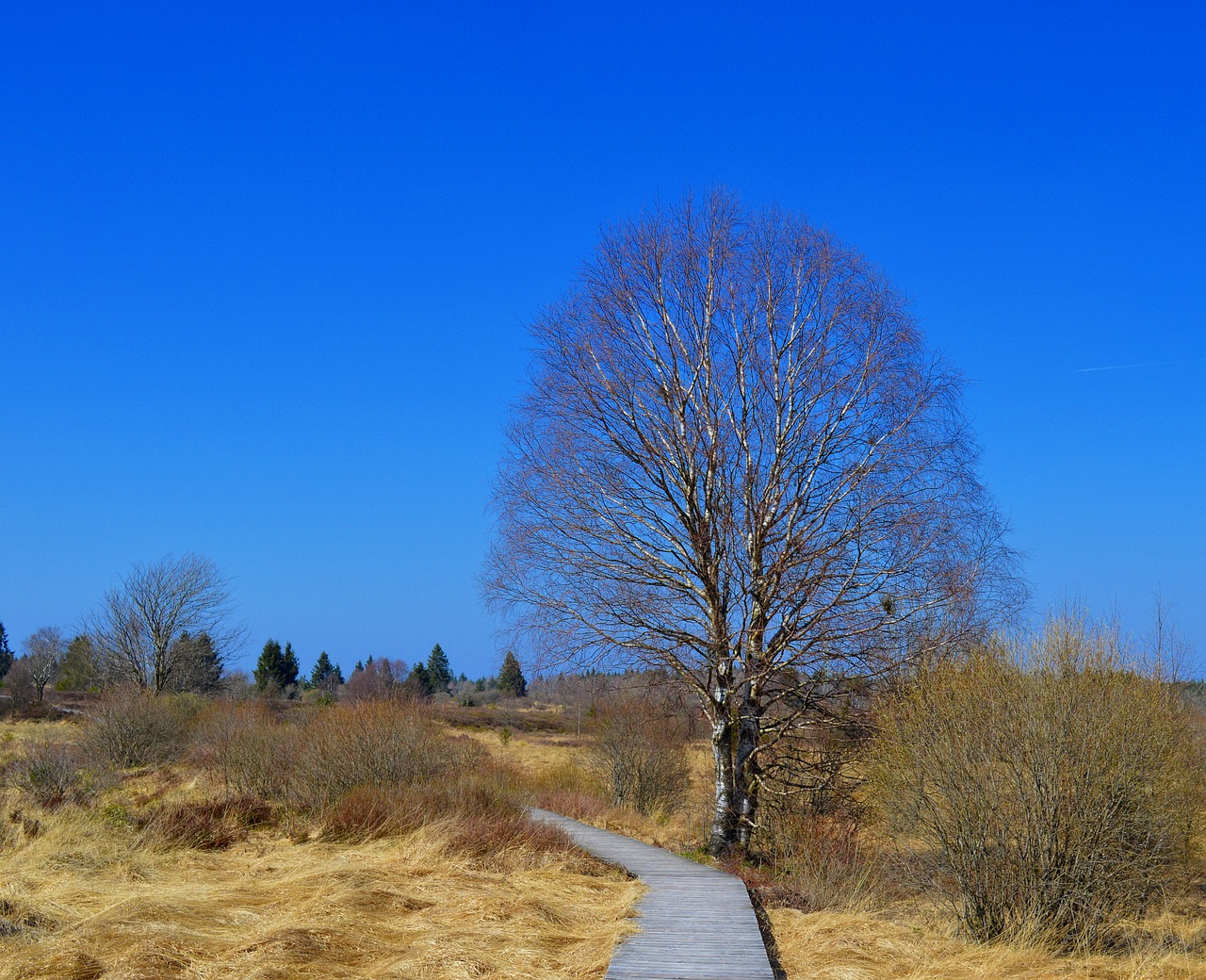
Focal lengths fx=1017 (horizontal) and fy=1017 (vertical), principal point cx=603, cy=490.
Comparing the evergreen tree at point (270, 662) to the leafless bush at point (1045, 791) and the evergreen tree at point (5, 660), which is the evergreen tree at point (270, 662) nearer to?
the evergreen tree at point (5, 660)

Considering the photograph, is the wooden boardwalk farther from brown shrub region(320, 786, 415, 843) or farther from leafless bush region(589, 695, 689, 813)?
leafless bush region(589, 695, 689, 813)

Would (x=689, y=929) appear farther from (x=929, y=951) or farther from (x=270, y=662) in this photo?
(x=270, y=662)

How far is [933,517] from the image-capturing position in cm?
1509

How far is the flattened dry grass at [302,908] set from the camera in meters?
9.24

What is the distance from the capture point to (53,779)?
18.4 metres

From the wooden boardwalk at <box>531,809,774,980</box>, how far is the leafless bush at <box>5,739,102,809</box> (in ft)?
31.7

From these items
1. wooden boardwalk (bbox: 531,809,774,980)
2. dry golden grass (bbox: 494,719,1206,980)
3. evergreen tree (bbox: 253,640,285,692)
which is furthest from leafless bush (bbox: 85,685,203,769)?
evergreen tree (bbox: 253,640,285,692)

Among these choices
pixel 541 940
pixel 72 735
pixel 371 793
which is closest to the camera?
pixel 541 940

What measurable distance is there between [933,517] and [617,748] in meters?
13.8

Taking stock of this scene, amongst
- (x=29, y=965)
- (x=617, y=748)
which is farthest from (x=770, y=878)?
(x=617, y=748)

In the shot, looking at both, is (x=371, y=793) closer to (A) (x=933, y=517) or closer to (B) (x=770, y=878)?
(B) (x=770, y=878)

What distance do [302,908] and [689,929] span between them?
4.19 metres

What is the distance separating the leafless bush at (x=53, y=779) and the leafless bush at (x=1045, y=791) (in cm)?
1420

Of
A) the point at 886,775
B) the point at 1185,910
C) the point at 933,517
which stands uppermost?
the point at 933,517
